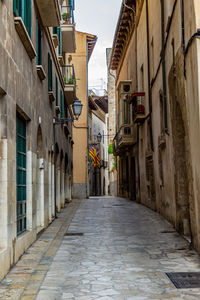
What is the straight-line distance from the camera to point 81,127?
99.9ft

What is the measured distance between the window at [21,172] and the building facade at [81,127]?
20.2 meters

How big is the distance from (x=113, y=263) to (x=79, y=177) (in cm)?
2238

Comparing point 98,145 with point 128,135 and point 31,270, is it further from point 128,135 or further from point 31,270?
point 31,270

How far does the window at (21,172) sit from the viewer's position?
8.21 m

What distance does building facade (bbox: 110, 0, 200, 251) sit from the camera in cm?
793

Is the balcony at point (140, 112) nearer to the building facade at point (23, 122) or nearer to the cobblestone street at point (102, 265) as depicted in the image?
the building facade at point (23, 122)

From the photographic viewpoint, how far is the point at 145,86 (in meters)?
18.5

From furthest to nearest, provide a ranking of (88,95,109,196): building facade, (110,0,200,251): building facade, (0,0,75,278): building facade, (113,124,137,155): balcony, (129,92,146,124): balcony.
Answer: (88,95,109,196): building facade → (113,124,137,155): balcony → (129,92,146,124): balcony → (110,0,200,251): building facade → (0,0,75,278): building facade

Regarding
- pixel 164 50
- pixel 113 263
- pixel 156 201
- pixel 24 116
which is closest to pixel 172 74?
pixel 164 50

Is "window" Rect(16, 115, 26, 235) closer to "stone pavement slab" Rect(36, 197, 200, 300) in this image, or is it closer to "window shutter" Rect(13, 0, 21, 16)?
"stone pavement slab" Rect(36, 197, 200, 300)

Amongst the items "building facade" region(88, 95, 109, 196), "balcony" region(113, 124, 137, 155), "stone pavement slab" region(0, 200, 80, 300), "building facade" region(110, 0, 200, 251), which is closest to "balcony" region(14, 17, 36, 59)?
"building facade" region(110, 0, 200, 251)

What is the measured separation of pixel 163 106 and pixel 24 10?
17.4 feet

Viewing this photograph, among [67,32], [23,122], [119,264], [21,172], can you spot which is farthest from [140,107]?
[119,264]

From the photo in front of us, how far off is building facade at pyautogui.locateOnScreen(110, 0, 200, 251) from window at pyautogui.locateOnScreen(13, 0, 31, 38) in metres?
3.17
